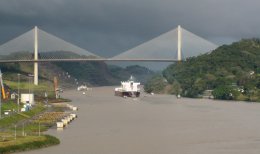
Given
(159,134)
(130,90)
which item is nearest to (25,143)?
(159,134)

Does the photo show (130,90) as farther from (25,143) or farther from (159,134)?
(25,143)

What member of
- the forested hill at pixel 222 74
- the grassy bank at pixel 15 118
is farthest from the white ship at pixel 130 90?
the grassy bank at pixel 15 118

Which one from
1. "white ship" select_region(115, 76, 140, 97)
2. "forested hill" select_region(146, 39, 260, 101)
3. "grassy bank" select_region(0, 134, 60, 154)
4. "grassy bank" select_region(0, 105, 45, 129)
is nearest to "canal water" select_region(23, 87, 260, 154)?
"grassy bank" select_region(0, 134, 60, 154)

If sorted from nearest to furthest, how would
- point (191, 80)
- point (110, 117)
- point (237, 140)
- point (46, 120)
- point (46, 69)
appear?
1. point (237, 140)
2. point (46, 120)
3. point (110, 117)
4. point (191, 80)
5. point (46, 69)

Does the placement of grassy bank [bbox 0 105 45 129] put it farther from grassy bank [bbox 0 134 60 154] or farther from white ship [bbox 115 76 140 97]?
white ship [bbox 115 76 140 97]

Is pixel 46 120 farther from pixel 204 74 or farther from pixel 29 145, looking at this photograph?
pixel 204 74

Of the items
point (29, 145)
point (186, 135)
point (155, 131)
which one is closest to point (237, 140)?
point (186, 135)
